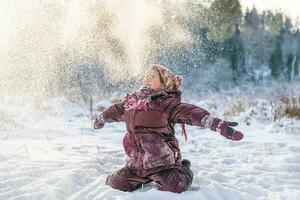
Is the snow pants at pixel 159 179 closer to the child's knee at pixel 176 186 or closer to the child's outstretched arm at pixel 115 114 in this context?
the child's knee at pixel 176 186

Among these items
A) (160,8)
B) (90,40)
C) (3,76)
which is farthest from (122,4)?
(3,76)

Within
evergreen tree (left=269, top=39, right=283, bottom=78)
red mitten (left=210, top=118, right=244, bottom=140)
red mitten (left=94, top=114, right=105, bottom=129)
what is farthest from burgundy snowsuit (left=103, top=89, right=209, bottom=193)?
evergreen tree (left=269, top=39, right=283, bottom=78)

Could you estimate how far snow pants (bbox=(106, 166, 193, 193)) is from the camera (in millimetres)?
3744

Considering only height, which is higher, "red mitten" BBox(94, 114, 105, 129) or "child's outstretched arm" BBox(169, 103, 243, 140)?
"child's outstretched arm" BBox(169, 103, 243, 140)

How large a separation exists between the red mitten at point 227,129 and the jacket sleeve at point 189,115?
0.31 feet

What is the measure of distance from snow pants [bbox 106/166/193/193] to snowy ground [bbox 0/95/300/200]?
0.06 meters

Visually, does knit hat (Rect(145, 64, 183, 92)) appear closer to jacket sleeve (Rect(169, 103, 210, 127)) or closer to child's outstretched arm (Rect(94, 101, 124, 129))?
jacket sleeve (Rect(169, 103, 210, 127))

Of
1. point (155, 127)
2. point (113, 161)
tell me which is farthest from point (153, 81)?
point (113, 161)

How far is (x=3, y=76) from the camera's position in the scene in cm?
1271

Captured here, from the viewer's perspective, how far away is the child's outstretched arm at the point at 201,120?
11.5 feet

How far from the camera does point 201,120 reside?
3.64 m

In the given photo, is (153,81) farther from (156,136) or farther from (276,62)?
(276,62)

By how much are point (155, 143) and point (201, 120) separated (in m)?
0.41

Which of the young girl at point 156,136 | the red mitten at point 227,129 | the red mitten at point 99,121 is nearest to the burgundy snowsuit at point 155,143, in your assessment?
the young girl at point 156,136
